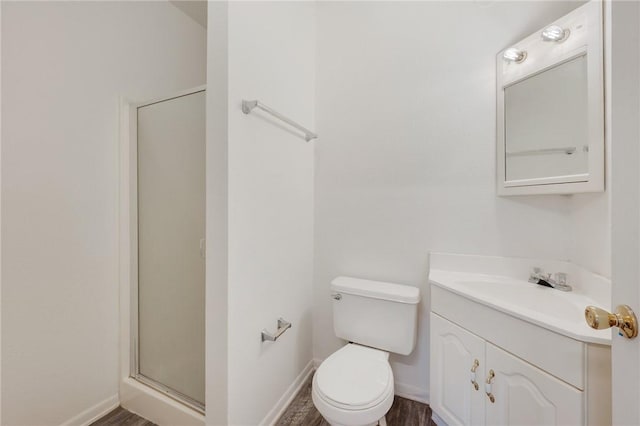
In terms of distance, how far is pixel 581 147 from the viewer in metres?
1.11

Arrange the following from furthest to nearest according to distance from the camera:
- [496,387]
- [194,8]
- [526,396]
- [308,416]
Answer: [194,8], [308,416], [496,387], [526,396]

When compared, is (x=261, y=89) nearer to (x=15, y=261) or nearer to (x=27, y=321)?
(x=15, y=261)

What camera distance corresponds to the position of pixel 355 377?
121cm

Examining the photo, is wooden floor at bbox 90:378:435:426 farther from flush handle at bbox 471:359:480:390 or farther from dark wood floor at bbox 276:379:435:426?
flush handle at bbox 471:359:480:390

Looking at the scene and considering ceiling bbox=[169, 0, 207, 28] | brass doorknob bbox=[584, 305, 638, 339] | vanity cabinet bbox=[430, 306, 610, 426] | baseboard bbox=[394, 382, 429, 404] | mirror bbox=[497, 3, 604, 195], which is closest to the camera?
brass doorknob bbox=[584, 305, 638, 339]

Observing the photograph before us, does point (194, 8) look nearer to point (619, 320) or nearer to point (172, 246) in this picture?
point (172, 246)

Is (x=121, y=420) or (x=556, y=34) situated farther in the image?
(x=121, y=420)

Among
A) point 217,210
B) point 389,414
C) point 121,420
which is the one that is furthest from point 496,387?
point 121,420

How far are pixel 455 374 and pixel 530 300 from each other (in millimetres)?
505

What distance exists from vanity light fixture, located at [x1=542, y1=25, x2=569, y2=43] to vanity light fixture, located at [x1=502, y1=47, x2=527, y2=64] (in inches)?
4.5

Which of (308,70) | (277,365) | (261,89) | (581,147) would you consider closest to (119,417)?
(277,365)

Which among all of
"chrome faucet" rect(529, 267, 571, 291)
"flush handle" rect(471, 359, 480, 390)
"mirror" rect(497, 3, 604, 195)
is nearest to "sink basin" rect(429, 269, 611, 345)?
"chrome faucet" rect(529, 267, 571, 291)

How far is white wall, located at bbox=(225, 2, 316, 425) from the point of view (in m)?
1.12

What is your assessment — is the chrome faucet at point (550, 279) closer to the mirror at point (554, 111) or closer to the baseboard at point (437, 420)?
the mirror at point (554, 111)
